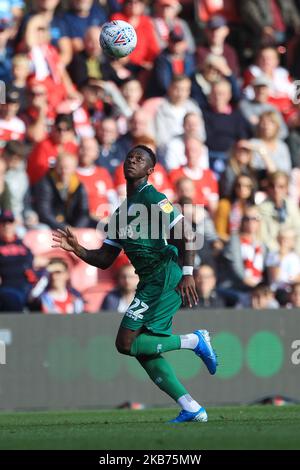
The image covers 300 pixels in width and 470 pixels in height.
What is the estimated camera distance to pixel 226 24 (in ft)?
65.9

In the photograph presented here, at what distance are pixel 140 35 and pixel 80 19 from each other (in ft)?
3.39

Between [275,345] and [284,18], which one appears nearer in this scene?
[275,345]

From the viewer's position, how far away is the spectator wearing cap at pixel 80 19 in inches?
702

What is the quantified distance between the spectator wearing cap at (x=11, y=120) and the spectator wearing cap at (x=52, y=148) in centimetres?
35

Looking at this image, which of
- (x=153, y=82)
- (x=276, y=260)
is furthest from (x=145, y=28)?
(x=276, y=260)

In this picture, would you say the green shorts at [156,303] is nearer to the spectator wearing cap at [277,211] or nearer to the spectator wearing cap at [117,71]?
the spectator wearing cap at [277,211]

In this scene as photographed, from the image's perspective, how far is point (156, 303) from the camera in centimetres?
1009

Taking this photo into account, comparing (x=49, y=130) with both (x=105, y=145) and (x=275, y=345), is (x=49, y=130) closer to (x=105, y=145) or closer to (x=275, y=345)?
(x=105, y=145)

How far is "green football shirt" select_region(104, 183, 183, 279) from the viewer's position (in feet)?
32.7

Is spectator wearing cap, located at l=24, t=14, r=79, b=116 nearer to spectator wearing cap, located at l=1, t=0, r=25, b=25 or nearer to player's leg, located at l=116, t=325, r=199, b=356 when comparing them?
spectator wearing cap, located at l=1, t=0, r=25, b=25

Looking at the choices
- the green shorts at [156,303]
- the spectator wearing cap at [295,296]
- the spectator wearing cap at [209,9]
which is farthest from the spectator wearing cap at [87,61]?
the green shorts at [156,303]

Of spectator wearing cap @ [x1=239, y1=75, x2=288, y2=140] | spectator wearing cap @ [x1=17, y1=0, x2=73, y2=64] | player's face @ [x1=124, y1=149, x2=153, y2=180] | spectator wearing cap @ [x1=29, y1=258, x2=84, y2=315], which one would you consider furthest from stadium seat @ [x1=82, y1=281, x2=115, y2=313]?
player's face @ [x1=124, y1=149, x2=153, y2=180]

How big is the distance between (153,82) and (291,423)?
29.3 feet

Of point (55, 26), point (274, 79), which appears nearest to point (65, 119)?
point (55, 26)
